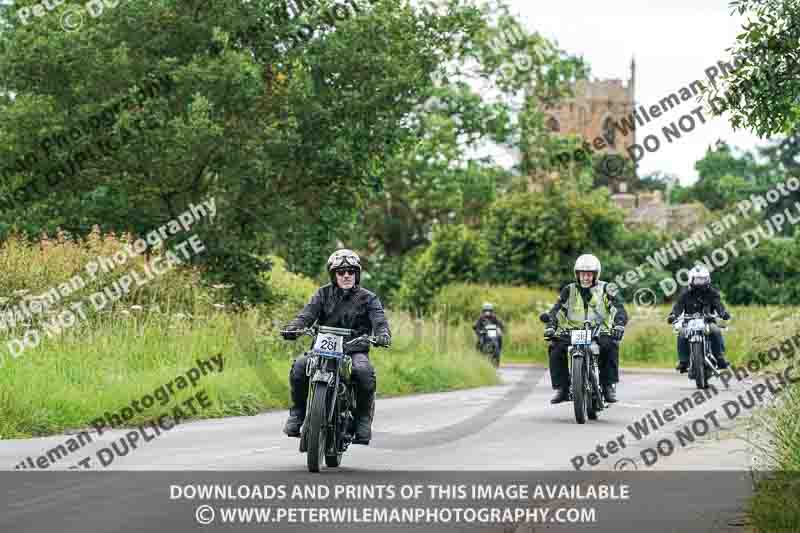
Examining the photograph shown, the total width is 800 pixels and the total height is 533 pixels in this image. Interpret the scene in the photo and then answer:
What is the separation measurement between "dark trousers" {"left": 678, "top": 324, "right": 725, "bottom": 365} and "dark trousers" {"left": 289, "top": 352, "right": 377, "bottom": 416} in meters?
13.7

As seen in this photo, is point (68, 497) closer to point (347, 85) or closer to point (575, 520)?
point (575, 520)

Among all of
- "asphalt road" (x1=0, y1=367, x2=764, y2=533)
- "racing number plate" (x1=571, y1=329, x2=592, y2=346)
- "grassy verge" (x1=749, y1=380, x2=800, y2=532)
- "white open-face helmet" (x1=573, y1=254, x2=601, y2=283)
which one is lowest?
"asphalt road" (x1=0, y1=367, x2=764, y2=533)

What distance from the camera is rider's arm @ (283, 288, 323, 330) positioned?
1361cm

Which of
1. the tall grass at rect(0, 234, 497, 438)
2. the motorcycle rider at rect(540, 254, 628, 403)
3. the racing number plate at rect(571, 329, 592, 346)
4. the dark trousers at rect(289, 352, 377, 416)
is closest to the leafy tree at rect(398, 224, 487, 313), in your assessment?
the tall grass at rect(0, 234, 497, 438)

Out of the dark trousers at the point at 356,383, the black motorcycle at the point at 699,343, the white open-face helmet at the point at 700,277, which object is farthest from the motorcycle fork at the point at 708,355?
the dark trousers at the point at 356,383

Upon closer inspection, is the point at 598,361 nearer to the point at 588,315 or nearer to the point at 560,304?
the point at 588,315

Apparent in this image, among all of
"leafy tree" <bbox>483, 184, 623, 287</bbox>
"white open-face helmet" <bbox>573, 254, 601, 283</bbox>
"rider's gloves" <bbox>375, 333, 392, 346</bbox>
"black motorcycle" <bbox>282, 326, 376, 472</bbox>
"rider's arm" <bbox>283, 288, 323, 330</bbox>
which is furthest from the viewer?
"leafy tree" <bbox>483, 184, 623, 287</bbox>

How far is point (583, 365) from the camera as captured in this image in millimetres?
18828

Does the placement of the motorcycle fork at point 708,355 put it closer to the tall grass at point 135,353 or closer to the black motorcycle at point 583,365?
the tall grass at point 135,353

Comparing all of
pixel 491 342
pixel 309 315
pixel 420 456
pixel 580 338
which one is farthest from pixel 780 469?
pixel 491 342

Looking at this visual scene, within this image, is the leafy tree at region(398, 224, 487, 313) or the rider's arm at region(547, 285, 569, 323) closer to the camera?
the rider's arm at region(547, 285, 569, 323)

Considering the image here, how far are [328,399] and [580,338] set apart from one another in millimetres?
6418

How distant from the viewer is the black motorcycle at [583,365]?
18.8 meters

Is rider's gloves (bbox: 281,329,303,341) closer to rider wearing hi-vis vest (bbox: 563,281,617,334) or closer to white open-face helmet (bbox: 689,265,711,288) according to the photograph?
rider wearing hi-vis vest (bbox: 563,281,617,334)
